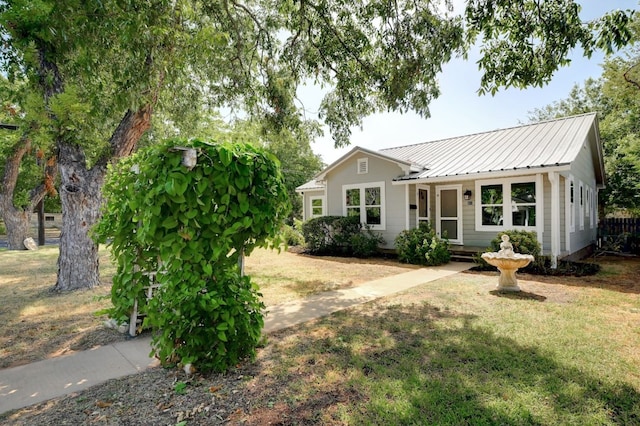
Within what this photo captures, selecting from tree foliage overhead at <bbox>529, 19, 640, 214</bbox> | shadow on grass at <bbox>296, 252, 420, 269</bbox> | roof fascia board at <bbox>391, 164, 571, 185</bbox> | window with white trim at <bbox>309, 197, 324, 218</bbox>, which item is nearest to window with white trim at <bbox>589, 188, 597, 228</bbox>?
tree foliage overhead at <bbox>529, 19, 640, 214</bbox>

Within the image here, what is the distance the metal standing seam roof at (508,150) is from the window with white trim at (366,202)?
4.16 ft

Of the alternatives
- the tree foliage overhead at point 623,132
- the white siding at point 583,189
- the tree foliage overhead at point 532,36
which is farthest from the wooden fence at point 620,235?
the tree foliage overhead at point 532,36

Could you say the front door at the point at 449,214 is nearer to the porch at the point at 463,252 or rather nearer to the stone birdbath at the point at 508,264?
the porch at the point at 463,252

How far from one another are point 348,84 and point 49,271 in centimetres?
929

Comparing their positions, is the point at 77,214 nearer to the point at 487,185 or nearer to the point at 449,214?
the point at 487,185

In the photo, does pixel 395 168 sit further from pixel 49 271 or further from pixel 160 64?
pixel 49 271

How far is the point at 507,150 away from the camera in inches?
437

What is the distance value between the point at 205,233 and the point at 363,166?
35.0 feet

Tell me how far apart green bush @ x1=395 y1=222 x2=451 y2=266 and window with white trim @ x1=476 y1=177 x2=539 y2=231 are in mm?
1586

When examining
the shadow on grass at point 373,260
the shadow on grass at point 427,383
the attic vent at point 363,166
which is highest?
the attic vent at point 363,166

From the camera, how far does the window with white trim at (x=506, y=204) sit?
9797mm

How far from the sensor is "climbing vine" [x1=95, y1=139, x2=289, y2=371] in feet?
9.32

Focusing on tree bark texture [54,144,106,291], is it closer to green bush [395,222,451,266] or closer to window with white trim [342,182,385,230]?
green bush [395,222,451,266]

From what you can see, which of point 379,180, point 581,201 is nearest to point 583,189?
point 581,201
